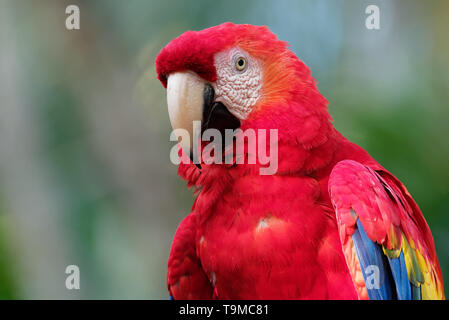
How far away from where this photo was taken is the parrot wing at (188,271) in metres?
1.03

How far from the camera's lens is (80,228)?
1.57 meters

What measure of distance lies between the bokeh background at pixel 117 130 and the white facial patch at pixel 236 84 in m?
0.56

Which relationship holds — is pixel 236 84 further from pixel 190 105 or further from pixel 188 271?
pixel 188 271

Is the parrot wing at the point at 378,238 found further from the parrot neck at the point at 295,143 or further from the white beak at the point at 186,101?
the white beak at the point at 186,101

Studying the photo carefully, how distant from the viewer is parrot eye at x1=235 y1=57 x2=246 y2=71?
0.85 metres

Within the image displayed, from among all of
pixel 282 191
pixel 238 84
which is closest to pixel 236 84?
pixel 238 84

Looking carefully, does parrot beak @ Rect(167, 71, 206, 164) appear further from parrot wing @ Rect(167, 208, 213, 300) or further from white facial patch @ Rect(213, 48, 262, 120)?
parrot wing @ Rect(167, 208, 213, 300)

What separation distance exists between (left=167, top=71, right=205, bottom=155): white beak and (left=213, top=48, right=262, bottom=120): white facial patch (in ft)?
0.15

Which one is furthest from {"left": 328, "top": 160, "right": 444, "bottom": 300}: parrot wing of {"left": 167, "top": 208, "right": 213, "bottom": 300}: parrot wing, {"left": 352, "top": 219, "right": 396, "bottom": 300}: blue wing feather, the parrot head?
{"left": 167, "top": 208, "right": 213, "bottom": 300}: parrot wing

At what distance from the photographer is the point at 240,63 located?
0.86 m

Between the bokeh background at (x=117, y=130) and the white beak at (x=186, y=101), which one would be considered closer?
the white beak at (x=186, y=101)

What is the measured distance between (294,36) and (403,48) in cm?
38

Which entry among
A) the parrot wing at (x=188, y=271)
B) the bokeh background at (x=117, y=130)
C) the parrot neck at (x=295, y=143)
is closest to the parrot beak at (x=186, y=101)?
the parrot neck at (x=295, y=143)
